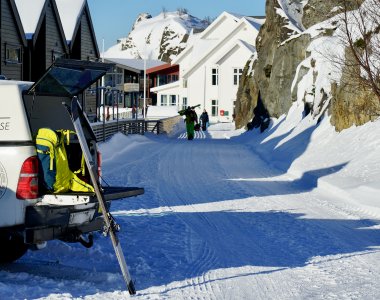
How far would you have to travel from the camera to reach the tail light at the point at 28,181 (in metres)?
7.02

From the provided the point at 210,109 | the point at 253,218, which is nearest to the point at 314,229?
the point at 253,218

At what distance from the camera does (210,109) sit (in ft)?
237

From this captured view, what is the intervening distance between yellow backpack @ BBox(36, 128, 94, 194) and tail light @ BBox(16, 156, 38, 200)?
0.15 metres

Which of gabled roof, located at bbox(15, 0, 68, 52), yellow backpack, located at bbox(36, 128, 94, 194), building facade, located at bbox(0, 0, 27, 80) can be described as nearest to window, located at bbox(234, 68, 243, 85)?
gabled roof, located at bbox(15, 0, 68, 52)

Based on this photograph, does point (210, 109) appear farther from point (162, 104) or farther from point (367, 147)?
point (367, 147)

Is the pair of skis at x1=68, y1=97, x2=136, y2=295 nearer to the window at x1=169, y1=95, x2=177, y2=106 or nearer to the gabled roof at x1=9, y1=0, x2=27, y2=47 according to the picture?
the gabled roof at x1=9, y1=0, x2=27, y2=47

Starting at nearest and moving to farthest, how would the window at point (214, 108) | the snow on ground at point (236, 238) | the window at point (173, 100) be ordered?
the snow on ground at point (236, 238), the window at point (214, 108), the window at point (173, 100)

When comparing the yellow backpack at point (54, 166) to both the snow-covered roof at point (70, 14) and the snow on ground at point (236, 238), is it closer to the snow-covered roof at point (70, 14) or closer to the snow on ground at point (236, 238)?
the snow on ground at point (236, 238)

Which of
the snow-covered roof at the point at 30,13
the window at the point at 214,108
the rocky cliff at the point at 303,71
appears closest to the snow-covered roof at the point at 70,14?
the snow-covered roof at the point at 30,13

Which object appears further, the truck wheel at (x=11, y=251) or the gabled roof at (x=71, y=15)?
the gabled roof at (x=71, y=15)

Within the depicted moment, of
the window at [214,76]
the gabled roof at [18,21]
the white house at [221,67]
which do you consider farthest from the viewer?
the window at [214,76]

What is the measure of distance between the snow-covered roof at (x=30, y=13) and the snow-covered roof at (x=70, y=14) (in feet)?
16.8

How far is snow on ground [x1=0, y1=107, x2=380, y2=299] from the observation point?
713cm

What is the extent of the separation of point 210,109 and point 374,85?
2171 inches
